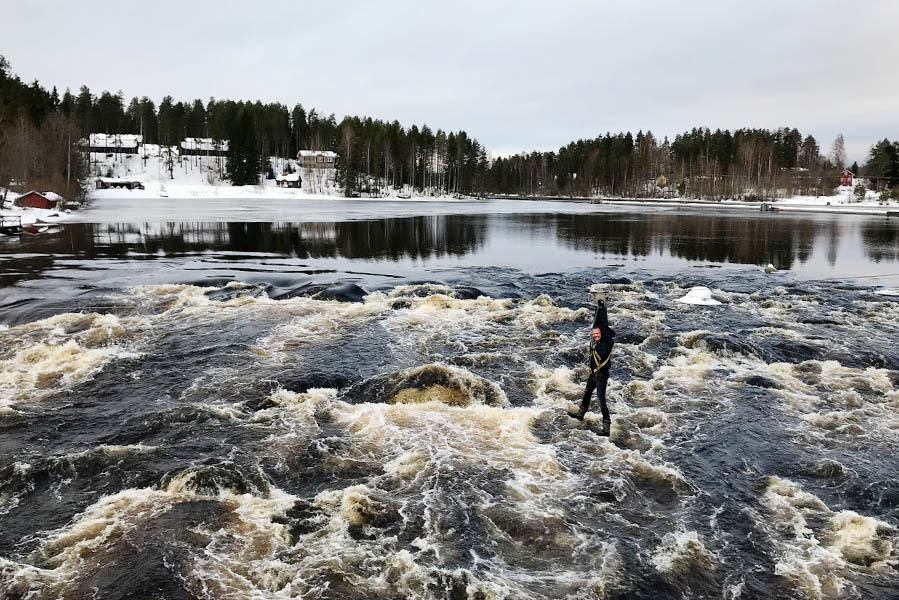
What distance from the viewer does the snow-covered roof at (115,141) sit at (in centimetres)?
16200

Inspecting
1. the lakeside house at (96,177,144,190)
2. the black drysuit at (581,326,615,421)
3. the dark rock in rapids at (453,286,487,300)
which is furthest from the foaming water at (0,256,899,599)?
the lakeside house at (96,177,144,190)

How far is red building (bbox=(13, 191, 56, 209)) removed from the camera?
63.3 metres

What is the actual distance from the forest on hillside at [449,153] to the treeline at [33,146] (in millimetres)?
9331

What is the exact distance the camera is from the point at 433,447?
11.1 m

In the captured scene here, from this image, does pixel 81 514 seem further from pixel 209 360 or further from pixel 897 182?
pixel 897 182

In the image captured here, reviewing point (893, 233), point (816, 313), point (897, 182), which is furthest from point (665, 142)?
point (816, 313)

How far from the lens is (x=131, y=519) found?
8453 mm

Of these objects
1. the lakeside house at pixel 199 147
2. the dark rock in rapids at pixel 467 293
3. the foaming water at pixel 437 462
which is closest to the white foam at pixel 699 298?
the foaming water at pixel 437 462

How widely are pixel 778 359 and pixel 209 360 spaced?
16730 mm

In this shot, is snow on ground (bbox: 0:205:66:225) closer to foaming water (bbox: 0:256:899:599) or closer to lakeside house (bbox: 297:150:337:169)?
foaming water (bbox: 0:256:899:599)

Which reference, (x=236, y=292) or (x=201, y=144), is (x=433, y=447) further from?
(x=201, y=144)

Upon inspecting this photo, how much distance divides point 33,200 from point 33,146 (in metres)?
13.7

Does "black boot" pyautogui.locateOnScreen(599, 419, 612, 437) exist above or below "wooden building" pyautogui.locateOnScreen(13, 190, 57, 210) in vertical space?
below

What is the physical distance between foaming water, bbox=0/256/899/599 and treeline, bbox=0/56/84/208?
56.9 meters
